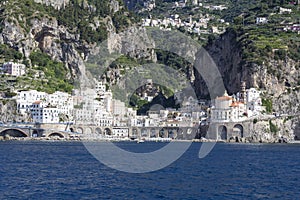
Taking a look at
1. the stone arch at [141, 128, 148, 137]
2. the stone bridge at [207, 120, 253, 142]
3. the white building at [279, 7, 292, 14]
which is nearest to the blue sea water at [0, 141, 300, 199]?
the stone bridge at [207, 120, 253, 142]

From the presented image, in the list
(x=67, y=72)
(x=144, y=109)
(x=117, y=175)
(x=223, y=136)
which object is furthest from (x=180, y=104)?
(x=117, y=175)

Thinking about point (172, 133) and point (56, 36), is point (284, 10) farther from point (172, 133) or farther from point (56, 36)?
point (56, 36)

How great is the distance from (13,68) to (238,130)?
50476mm

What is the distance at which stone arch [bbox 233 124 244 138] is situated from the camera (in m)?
124

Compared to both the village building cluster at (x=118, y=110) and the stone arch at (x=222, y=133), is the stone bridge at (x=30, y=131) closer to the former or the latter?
the village building cluster at (x=118, y=110)

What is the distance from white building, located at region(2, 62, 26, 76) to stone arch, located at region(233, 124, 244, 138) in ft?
162

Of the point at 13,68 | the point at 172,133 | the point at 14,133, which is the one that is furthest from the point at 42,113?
the point at 172,133

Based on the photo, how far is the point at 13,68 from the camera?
142625mm

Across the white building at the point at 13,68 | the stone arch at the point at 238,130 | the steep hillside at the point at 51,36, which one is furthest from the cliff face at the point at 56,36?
the stone arch at the point at 238,130

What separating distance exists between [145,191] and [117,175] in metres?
9.73

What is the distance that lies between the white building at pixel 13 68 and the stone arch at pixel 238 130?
4930 centimetres

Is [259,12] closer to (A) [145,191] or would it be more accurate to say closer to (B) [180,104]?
(B) [180,104]

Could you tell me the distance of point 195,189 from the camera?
43.6 meters

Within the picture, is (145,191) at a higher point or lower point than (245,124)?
lower
